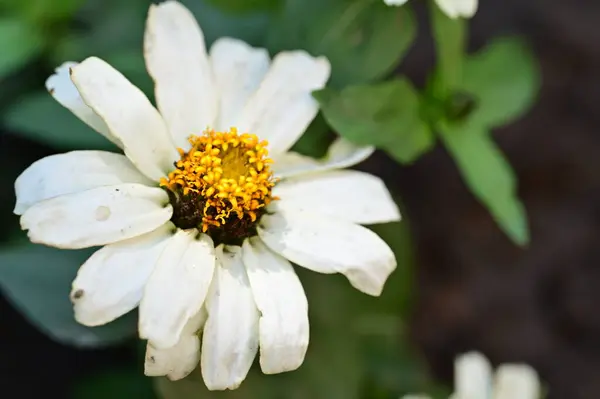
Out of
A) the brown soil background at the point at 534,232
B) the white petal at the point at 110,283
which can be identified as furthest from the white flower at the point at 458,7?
the brown soil background at the point at 534,232

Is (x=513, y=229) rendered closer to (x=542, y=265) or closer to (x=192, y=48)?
(x=192, y=48)

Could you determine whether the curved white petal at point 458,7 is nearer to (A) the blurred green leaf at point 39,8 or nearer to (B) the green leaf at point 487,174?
(B) the green leaf at point 487,174

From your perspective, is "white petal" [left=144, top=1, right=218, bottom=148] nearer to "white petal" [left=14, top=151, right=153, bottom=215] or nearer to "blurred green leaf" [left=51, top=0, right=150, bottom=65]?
"white petal" [left=14, top=151, right=153, bottom=215]

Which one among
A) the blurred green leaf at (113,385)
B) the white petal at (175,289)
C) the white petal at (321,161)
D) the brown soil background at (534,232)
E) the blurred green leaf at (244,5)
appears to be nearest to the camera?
the white petal at (175,289)

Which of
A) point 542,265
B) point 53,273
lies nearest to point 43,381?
point 53,273

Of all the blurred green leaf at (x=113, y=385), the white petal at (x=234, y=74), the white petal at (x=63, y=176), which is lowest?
the blurred green leaf at (x=113, y=385)

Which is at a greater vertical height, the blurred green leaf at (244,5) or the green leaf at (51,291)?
the blurred green leaf at (244,5)

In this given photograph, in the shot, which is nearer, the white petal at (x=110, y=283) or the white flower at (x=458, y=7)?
the white petal at (x=110, y=283)

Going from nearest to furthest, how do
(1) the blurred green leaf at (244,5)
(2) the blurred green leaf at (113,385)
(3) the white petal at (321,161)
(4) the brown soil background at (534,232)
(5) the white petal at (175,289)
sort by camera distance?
1. (5) the white petal at (175,289)
2. (3) the white petal at (321,161)
3. (1) the blurred green leaf at (244,5)
4. (2) the blurred green leaf at (113,385)
5. (4) the brown soil background at (534,232)
